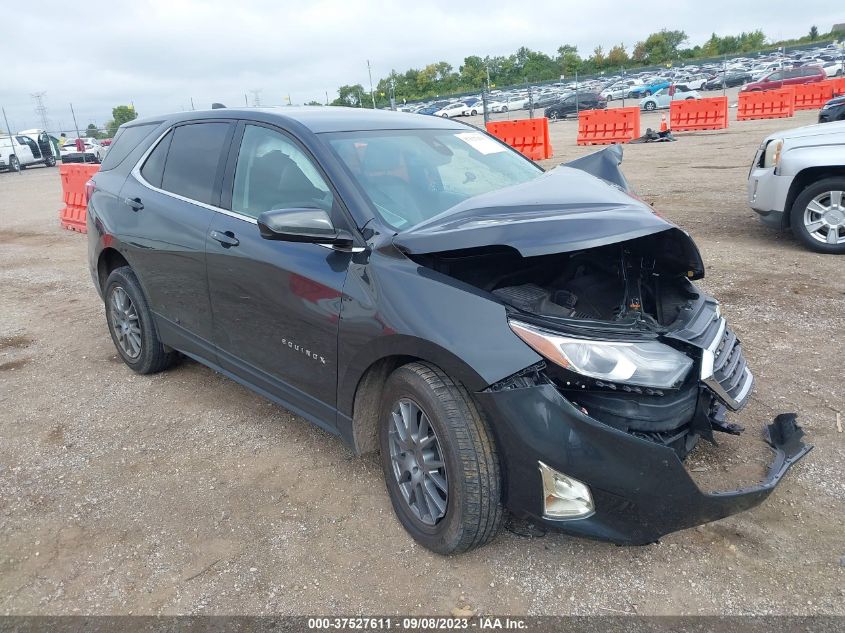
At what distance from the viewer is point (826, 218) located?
6.32 meters

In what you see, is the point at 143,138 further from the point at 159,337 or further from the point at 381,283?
the point at 381,283

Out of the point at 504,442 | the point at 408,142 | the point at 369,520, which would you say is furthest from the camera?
the point at 408,142

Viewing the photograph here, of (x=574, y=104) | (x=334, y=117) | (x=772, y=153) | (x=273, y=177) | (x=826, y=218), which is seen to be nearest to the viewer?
(x=273, y=177)

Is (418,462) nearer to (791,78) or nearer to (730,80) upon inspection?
(791,78)

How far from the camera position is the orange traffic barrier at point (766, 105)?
23.2 meters

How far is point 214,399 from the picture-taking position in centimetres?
419

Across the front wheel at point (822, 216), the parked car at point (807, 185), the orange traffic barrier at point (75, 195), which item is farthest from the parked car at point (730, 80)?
the orange traffic barrier at point (75, 195)

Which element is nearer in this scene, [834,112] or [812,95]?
[834,112]

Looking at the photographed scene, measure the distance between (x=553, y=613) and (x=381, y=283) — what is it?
139 centimetres

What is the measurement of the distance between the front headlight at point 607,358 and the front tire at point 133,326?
297 cm

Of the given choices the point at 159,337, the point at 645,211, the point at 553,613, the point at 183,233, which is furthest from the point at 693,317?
the point at 159,337

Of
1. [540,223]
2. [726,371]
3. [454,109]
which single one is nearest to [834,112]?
[726,371]

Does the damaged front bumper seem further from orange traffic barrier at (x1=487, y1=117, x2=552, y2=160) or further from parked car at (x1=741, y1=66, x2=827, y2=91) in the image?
parked car at (x1=741, y1=66, x2=827, y2=91)

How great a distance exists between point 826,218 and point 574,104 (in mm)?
33403
